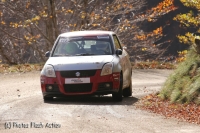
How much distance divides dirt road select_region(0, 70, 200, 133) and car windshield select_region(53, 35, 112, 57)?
112 centimetres

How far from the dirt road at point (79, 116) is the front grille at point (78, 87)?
278mm

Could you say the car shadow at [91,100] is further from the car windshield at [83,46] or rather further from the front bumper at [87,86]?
the car windshield at [83,46]

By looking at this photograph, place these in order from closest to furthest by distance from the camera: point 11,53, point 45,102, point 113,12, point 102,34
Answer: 1. point 45,102
2. point 102,34
3. point 113,12
4. point 11,53

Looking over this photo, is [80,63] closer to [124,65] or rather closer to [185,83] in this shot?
[124,65]

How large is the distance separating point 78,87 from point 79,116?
8.84 ft

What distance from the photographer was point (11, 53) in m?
40.8

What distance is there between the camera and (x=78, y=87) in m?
14.5

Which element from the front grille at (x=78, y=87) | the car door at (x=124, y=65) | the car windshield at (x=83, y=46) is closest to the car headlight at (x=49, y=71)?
the front grille at (x=78, y=87)

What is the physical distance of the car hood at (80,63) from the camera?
1447 cm

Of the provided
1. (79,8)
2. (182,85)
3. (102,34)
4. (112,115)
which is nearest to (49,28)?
(79,8)

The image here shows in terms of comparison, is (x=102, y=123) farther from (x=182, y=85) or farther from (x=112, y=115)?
(x=182, y=85)

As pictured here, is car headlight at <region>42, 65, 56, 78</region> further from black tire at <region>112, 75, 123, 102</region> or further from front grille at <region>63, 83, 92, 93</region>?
black tire at <region>112, 75, 123, 102</region>

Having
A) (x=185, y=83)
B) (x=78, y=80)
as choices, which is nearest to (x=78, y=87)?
(x=78, y=80)

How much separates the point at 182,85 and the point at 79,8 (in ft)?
55.9
